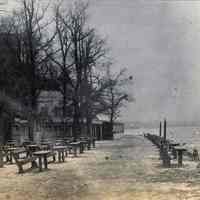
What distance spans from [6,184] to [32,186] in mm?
1188

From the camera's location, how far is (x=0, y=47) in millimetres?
52125

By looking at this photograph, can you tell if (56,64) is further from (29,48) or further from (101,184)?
(101,184)

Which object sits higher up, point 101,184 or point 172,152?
point 172,152

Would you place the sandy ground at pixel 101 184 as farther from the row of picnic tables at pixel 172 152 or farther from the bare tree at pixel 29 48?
the bare tree at pixel 29 48

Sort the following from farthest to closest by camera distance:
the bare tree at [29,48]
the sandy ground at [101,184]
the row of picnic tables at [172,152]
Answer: the bare tree at [29,48] → the row of picnic tables at [172,152] → the sandy ground at [101,184]

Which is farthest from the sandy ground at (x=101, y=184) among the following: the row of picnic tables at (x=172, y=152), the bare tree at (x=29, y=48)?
the bare tree at (x=29, y=48)

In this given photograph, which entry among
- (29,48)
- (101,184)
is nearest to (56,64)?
(29,48)

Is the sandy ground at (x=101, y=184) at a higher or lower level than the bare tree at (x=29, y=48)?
lower

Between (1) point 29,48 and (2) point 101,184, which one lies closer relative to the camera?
(2) point 101,184

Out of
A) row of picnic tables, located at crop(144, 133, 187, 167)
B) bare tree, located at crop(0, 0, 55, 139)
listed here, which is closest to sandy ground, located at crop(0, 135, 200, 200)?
row of picnic tables, located at crop(144, 133, 187, 167)

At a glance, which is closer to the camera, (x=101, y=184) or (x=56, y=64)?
(x=101, y=184)

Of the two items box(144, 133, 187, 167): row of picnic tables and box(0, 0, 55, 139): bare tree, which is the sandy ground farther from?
box(0, 0, 55, 139): bare tree

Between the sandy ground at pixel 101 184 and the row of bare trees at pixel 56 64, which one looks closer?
the sandy ground at pixel 101 184

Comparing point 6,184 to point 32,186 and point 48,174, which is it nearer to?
point 32,186
